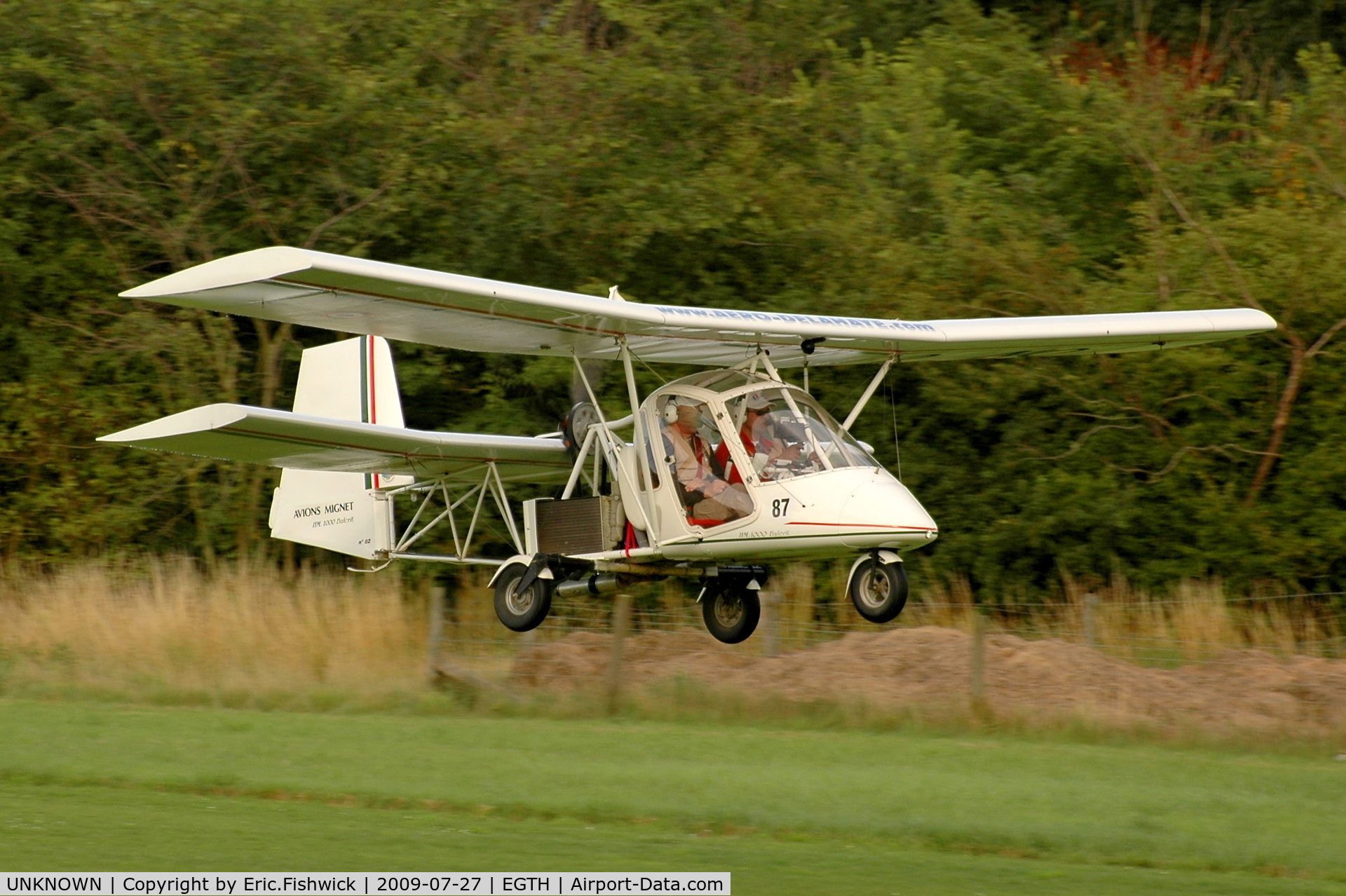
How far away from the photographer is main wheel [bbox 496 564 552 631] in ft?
44.3

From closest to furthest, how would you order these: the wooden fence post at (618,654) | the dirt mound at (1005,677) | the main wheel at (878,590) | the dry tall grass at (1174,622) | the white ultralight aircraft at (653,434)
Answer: the white ultralight aircraft at (653,434) → the main wheel at (878,590) → the dirt mound at (1005,677) → the wooden fence post at (618,654) → the dry tall grass at (1174,622)

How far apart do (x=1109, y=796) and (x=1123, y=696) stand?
3601 mm

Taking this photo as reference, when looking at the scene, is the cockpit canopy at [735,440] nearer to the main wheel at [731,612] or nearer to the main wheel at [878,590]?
the main wheel at [878,590]

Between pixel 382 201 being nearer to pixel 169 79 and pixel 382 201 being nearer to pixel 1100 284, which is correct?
pixel 169 79

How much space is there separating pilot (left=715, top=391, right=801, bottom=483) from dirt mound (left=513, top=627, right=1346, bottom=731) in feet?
22.2

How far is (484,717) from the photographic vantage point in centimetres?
1938

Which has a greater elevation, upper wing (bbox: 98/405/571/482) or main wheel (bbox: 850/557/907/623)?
upper wing (bbox: 98/405/571/482)

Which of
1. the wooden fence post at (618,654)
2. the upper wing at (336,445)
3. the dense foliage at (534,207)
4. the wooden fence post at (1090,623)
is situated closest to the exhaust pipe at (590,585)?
the upper wing at (336,445)

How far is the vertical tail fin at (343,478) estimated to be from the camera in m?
17.1

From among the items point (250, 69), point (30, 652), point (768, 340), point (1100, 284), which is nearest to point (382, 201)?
point (250, 69)

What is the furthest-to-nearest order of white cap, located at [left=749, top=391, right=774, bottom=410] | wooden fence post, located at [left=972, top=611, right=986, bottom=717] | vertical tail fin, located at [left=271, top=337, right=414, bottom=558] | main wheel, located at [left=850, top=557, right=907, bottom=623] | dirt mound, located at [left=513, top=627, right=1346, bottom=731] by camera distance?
wooden fence post, located at [left=972, top=611, right=986, bottom=717], dirt mound, located at [left=513, top=627, right=1346, bottom=731], vertical tail fin, located at [left=271, top=337, right=414, bottom=558], white cap, located at [left=749, top=391, right=774, bottom=410], main wheel, located at [left=850, top=557, right=907, bottom=623]

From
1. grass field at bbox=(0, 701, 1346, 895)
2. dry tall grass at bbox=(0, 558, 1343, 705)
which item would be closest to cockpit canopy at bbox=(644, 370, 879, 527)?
grass field at bbox=(0, 701, 1346, 895)

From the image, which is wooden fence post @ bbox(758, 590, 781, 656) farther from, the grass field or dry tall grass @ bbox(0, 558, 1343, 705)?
the grass field

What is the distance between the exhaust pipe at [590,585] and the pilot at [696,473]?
3.44 feet
